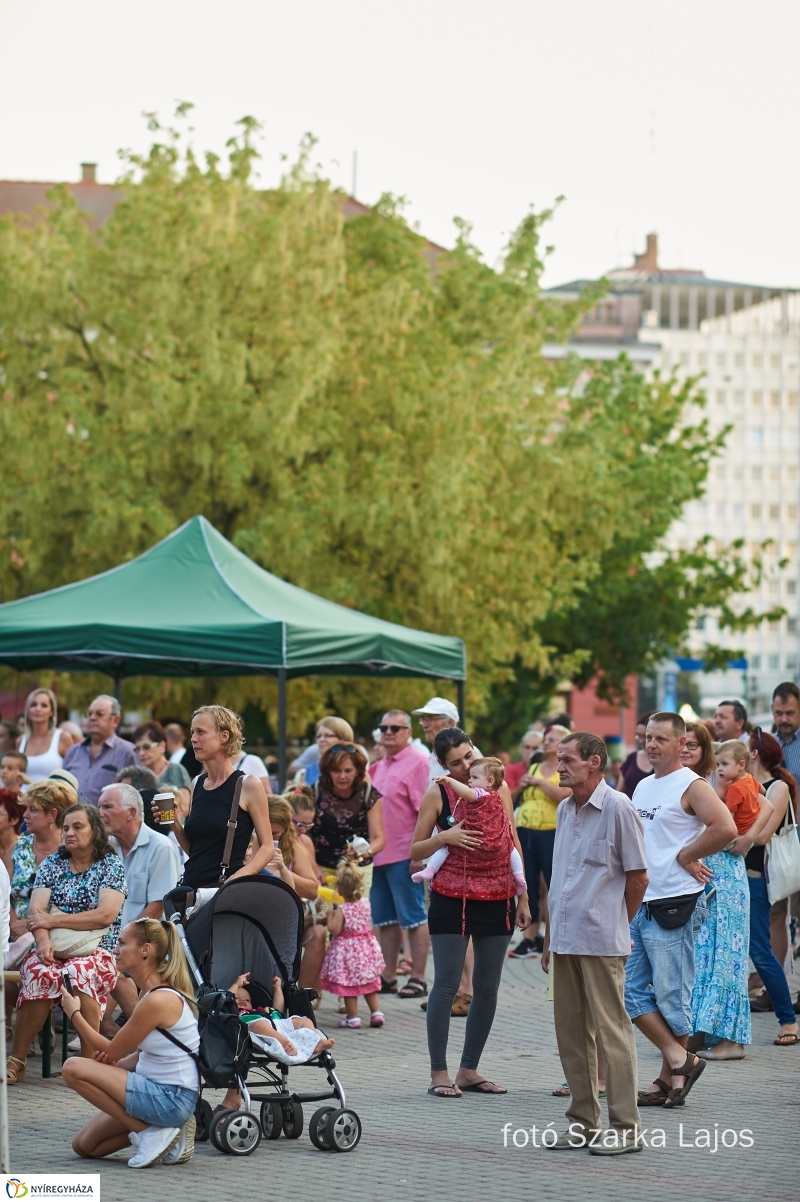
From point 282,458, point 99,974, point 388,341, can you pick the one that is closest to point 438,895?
point 99,974

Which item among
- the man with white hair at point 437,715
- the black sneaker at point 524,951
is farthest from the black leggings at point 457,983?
the black sneaker at point 524,951

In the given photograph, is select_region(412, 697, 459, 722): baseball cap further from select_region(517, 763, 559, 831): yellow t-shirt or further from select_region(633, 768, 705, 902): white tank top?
select_region(633, 768, 705, 902): white tank top

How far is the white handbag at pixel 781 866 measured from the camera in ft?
37.4

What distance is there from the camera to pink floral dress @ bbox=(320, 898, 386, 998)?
11.7 m

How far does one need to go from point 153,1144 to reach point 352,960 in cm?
427

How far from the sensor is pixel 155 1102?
7.54 m

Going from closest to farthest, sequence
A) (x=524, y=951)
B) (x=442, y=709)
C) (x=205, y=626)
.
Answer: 1. (x=442, y=709)
2. (x=205, y=626)
3. (x=524, y=951)

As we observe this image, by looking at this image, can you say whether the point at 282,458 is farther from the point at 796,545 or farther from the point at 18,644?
the point at 796,545

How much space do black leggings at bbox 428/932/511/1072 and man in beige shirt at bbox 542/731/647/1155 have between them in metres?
1.23

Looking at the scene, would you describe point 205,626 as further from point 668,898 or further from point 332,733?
point 668,898

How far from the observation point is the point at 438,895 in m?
9.09

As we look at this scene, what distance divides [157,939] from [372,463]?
18.3m

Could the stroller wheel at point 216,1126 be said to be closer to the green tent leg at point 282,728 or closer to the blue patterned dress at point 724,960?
the blue patterned dress at point 724,960

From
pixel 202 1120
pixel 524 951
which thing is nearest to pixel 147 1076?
pixel 202 1120
